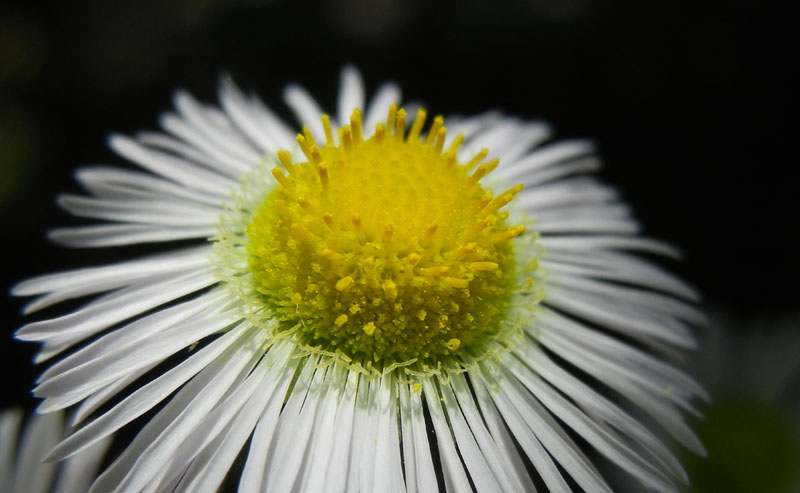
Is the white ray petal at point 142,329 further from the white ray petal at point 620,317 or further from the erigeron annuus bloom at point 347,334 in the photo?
the white ray petal at point 620,317

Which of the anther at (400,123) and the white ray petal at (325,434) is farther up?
the anther at (400,123)

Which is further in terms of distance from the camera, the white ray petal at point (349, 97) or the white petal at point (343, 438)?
the white ray petal at point (349, 97)

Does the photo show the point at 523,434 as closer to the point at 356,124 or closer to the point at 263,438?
the point at 263,438

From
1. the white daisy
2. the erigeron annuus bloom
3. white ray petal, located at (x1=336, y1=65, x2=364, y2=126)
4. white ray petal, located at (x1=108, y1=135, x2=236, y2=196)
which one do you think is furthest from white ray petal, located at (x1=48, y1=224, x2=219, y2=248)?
white ray petal, located at (x1=336, y1=65, x2=364, y2=126)

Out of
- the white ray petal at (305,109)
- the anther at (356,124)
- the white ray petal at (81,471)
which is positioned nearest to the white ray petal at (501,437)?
the anther at (356,124)

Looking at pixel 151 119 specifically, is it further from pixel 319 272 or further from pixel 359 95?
pixel 319 272

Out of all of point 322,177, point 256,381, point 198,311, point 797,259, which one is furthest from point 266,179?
point 797,259
